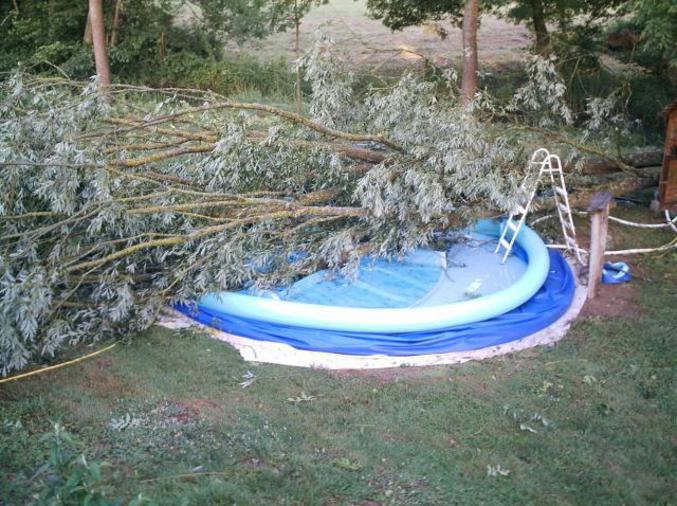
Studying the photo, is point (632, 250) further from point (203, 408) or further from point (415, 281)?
point (203, 408)

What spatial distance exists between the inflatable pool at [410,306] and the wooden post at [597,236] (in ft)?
0.59

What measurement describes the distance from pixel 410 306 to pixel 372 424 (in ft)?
5.32

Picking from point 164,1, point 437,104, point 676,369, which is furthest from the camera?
point 164,1

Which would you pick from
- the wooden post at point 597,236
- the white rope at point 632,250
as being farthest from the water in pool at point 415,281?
the wooden post at point 597,236

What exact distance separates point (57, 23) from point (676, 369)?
13.6 m

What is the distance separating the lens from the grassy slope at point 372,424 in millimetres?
3680

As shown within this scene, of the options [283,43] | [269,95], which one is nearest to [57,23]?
[269,95]

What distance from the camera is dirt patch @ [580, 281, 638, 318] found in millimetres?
5965

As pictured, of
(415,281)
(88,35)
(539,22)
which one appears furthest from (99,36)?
(415,281)

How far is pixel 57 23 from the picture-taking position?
588 inches

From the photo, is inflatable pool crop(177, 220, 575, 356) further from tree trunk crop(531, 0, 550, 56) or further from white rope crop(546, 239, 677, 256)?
tree trunk crop(531, 0, 550, 56)

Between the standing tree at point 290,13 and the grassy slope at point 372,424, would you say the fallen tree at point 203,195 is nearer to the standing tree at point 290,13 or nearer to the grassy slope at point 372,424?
the grassy slope at point 372,424

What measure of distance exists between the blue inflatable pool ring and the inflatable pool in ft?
1.07

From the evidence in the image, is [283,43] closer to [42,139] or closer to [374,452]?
[42,139]
